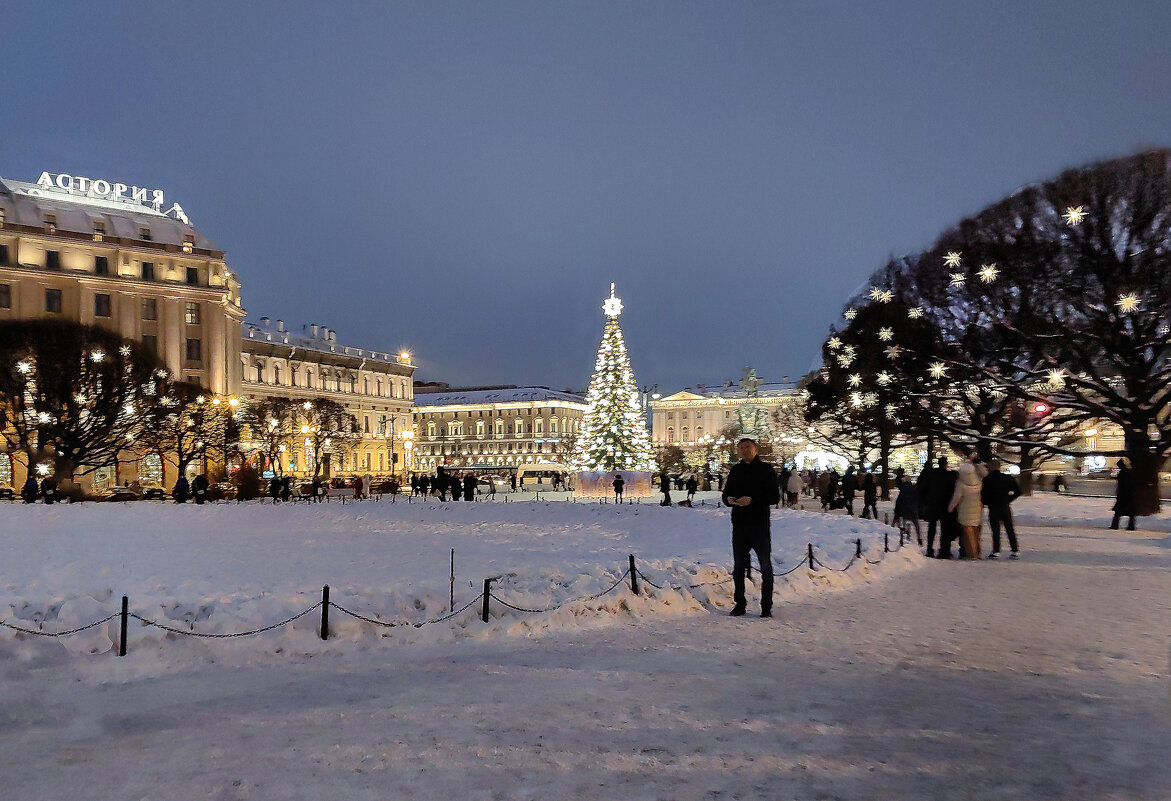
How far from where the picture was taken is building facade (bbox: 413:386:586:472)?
156m

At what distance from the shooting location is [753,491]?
10375 millimetres

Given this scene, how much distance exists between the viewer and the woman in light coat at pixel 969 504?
53.4 ft

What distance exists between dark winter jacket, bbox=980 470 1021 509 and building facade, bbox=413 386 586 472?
134037 mm

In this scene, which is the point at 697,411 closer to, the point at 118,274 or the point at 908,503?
the point at 118,274

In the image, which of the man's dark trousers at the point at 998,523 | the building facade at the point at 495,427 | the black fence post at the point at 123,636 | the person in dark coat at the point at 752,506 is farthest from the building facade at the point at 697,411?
the black fence post at the point at 123,636

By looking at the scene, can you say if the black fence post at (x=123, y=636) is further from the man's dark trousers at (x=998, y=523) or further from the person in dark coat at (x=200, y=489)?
the person in dark coat at (x=200, y=489)

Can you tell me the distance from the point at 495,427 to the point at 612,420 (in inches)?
4185

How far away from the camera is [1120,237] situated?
27.3 meters

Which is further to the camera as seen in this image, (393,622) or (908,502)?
(908,502)

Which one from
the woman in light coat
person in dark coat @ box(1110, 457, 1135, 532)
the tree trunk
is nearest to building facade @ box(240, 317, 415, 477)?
the tree trunk

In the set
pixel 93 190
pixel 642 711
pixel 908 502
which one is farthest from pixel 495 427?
pixel 642 711

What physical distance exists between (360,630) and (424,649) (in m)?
0.93

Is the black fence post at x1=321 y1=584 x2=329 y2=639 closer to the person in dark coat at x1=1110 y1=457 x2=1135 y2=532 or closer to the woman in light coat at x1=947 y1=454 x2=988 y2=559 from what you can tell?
the woman in light coat at x1=947 y1=454 x2=988 y2=559

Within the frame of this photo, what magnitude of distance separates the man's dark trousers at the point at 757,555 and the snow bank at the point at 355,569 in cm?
Answer: 73
